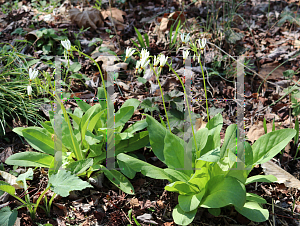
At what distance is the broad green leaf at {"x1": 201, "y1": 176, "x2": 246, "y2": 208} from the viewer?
1528mm

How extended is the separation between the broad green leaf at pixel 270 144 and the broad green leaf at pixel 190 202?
1.59 feet

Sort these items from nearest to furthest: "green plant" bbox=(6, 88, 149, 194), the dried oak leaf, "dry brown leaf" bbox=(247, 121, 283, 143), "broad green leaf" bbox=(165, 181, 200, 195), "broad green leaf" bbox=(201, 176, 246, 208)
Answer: "broad green leaf" bbox=(201, 176, 246, 208), "broad green leaf" bbox=(165, 181, 200, 195), "green plant" bbox=(6, 88, 149, 194), "dry brown leaf" bbox=(247, 121, 283, 143), the dried oak leaf

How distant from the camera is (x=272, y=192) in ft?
6.81

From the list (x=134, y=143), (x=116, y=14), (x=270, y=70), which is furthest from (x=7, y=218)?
(x=116, y=14)

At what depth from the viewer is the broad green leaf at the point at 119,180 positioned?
1.94 meters

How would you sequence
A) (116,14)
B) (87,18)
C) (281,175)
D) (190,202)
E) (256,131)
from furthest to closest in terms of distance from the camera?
1. (116,14)
2. (87,18)
3. (256,131)
4. (281,175)
5. (190,202)

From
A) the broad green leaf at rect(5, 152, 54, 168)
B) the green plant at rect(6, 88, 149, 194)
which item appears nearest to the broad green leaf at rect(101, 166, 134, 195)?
the green plant at rect(6, 88, 149, 194)

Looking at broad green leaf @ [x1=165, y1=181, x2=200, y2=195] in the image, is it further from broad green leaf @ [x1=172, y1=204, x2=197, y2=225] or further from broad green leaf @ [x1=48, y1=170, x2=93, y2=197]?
broad green leaf @ [x1=48, y1=170, x2=93, y2=197]

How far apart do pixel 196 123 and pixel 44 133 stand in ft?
4.47

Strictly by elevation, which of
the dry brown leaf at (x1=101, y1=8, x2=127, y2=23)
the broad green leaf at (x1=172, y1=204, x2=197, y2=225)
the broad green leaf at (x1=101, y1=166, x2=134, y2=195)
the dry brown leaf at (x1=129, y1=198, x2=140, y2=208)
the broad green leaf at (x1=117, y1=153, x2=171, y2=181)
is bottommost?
the dry brown leaf at (x1=129, y1=198, x2=140, y2=208)

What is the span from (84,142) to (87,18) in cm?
238

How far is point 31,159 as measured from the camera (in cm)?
199

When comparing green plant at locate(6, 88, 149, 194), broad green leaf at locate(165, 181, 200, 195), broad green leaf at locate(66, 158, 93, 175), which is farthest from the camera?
green plant at locate(6, 88, 149, 194)

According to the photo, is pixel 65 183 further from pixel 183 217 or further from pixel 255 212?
pixel 255 212
